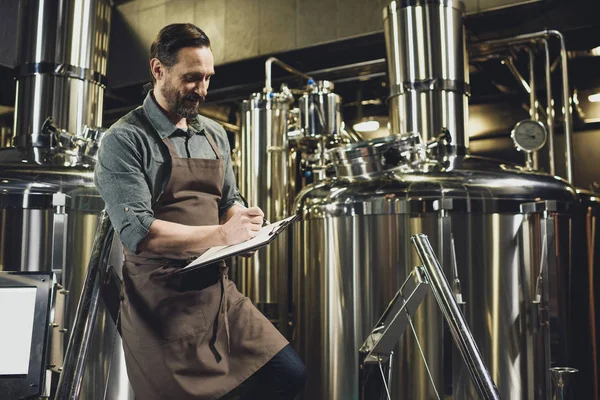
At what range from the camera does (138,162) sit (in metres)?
1.91

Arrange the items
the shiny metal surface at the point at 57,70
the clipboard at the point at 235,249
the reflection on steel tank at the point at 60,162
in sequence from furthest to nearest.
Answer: the shiny metal surface at the point at 57,70 < the reflection on steel tank at the point at 60,162 < the clipboard at the point at 235,249

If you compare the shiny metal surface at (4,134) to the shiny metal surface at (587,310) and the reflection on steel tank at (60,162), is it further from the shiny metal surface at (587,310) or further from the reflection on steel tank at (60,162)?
the shiny metal surface at (587,310)

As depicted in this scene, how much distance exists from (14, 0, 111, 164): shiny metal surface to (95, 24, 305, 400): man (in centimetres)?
239

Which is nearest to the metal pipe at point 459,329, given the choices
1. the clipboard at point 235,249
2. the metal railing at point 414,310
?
the metal railing at point 414,310

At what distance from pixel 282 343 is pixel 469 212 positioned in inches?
74.7

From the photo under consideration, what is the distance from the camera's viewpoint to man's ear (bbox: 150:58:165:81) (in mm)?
2045

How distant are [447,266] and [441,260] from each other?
5cm

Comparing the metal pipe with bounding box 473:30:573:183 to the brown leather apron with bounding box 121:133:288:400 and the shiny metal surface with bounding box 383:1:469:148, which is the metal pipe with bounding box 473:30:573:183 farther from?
the brown leather apron with bounding box 121:133:288:400

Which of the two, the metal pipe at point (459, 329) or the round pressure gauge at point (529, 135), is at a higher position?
the round pressure gauge at point (529, 135)

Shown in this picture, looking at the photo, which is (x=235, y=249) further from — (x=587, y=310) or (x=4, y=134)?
(x=4, y=134)

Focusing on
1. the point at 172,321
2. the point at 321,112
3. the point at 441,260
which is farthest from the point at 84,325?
the point at 321,112

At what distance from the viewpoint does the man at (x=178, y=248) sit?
183cm

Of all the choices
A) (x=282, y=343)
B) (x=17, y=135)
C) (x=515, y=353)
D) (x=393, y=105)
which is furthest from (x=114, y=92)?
(x=282, y=343)

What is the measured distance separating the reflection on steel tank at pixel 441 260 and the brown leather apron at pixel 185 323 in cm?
165
